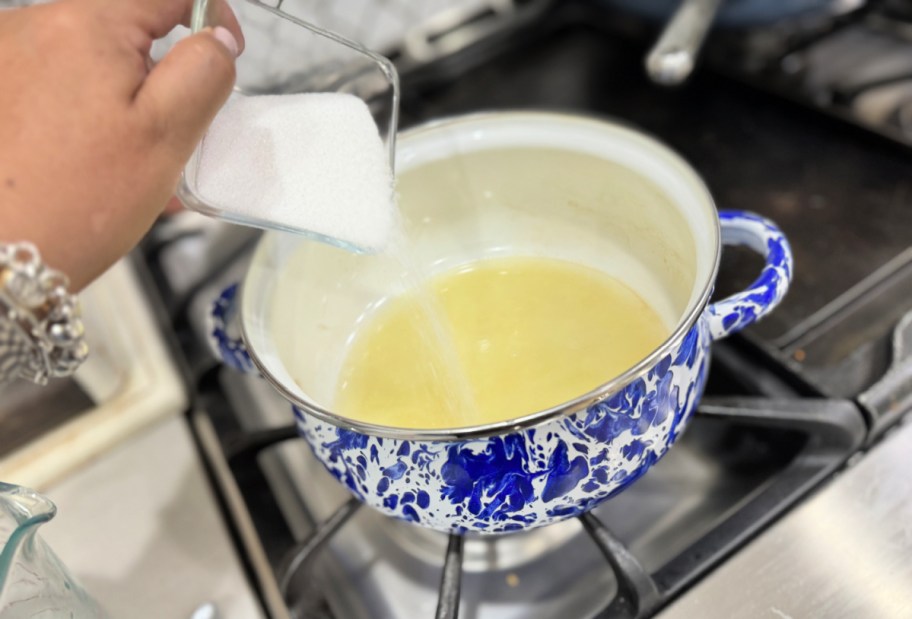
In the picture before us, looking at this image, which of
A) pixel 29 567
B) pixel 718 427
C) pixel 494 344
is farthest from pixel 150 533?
pixel 718 427

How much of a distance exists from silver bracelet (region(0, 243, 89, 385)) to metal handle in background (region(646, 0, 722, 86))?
43 cm

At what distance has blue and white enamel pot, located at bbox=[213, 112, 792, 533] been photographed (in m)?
0.33

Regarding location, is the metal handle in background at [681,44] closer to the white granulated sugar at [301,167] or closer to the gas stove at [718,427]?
the gas stove at [718,427]

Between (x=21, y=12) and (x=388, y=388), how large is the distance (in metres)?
0.26

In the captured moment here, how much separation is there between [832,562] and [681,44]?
0.37 m

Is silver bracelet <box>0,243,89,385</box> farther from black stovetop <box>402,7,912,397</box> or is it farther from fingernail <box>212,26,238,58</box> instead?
black stovetop <box>402,7,912,397</box>

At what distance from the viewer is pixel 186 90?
0.29 m

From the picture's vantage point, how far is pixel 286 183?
0.38 metres

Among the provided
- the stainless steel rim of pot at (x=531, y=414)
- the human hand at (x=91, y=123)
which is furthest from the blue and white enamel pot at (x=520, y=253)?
the human hand at (x=91, y=123)

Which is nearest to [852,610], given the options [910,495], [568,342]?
[910,495]

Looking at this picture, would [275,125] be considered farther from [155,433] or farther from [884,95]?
[884,95]

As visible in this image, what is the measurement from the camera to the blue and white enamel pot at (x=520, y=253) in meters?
0.33

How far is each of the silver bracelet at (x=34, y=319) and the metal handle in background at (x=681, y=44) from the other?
433 millimetres

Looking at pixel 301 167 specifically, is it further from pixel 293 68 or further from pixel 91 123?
pixel 293 68
